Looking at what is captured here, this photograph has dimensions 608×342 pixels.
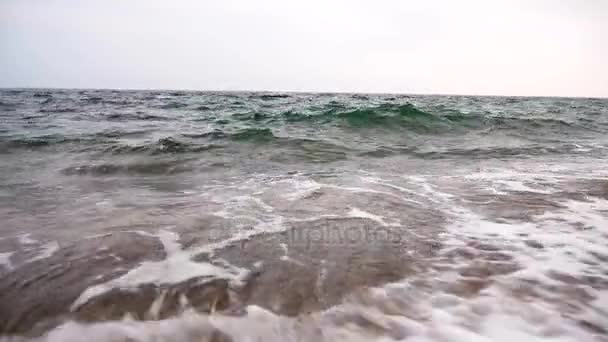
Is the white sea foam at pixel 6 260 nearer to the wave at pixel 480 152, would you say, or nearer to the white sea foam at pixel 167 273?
the white sea foam at pixel 167 273

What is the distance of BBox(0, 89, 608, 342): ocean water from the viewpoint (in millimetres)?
1872

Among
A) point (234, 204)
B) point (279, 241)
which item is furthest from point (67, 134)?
point (279, 241)

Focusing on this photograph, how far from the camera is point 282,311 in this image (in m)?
1.96

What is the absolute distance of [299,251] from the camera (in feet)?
8.86

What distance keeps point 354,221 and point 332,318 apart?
1511 millimetres

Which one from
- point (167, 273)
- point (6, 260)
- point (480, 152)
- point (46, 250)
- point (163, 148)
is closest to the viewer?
point (167, 273)

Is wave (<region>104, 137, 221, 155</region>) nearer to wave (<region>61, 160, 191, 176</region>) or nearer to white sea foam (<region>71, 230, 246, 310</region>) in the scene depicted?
wave (<region>61, 160, 191, 176</region>)

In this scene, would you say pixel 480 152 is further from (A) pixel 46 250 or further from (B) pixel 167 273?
(A) pixel 46 250

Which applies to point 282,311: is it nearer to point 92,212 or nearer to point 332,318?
point 332,318

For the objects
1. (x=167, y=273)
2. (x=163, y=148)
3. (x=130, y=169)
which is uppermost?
(x=163, y=148)

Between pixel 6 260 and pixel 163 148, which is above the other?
pixel 163 148

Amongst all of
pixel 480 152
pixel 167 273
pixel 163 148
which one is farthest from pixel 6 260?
pixel 480 152

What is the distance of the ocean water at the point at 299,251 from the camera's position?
1.87 meters

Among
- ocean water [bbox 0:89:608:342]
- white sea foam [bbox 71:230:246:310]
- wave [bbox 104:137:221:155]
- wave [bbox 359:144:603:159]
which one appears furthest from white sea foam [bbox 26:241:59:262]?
wave [bbox 359:144:603:159]
